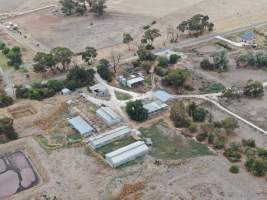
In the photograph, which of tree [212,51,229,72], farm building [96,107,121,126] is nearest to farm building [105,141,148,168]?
farm building [96,107,121,126]

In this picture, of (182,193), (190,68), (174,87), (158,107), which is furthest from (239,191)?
(190,68)

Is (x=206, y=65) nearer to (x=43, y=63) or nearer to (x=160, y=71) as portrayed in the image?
(x=160, y=71)

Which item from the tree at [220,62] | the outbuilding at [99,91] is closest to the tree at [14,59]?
the outbuilding at [99,91]

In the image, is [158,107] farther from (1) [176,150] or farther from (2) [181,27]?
(2) [181,27]

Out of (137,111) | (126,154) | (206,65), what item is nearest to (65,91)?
(137,111)

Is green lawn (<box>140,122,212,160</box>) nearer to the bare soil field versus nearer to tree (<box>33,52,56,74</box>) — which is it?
tree (<box>33,52,56,74</box>)
